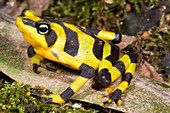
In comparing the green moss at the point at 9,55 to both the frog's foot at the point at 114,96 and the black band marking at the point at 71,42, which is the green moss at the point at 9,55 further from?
the frog's foot at the point at 114,96

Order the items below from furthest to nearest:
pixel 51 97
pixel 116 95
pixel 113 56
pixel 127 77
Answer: pixel 113 56 < pixel 127 77 < pixel 116 95 < pixel 51 97

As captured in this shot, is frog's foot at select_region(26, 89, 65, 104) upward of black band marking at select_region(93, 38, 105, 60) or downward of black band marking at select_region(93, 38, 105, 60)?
downward

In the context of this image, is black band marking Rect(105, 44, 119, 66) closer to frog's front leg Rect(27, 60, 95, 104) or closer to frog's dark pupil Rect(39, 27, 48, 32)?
frog's front leg Rect(27, 60, 95, 104)

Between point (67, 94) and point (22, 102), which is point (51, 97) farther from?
point (22, 102)

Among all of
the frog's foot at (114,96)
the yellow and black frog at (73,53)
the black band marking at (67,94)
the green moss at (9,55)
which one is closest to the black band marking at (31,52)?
the yellow and black frog at (73,53)

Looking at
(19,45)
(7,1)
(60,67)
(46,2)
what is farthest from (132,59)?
(7,1)

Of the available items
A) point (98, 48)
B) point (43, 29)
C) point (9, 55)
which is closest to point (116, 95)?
point (98, 48)

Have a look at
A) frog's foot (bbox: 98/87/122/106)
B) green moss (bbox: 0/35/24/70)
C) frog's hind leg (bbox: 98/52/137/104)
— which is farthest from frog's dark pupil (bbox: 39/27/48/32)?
frog's foot (bbox: 98/87/122/106)
